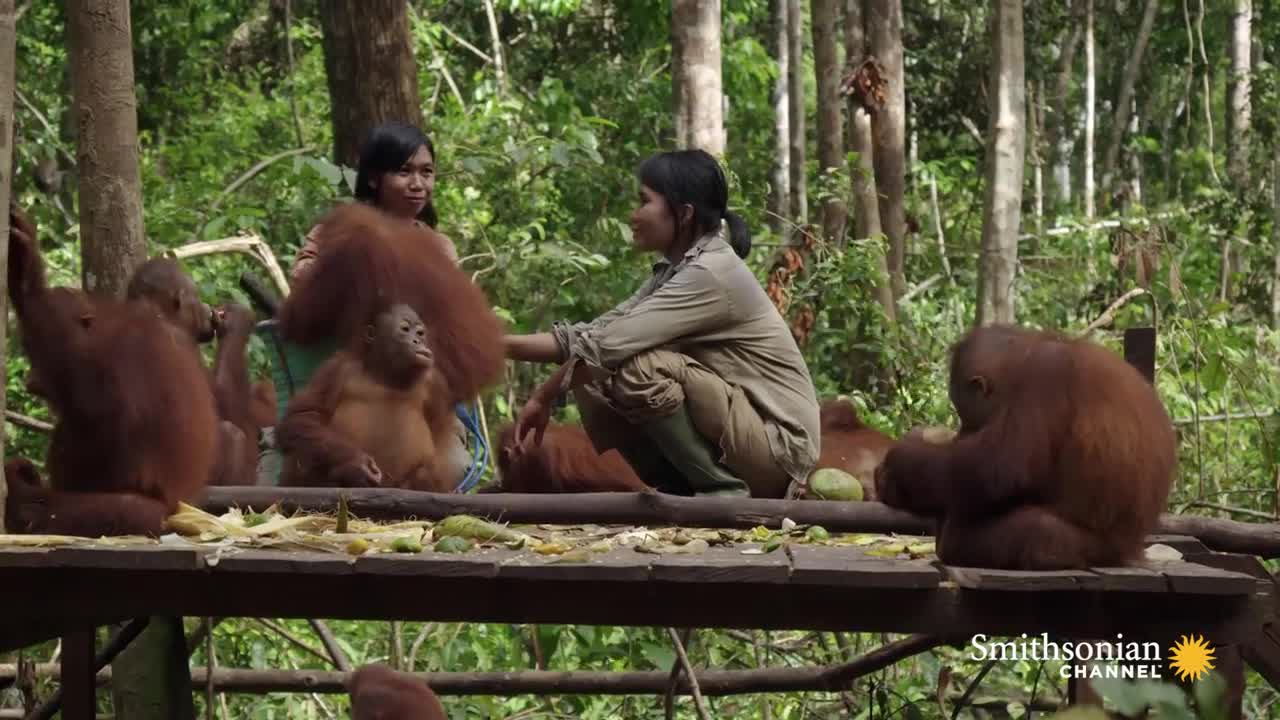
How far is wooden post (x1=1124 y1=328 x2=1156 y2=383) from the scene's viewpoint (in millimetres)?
4559

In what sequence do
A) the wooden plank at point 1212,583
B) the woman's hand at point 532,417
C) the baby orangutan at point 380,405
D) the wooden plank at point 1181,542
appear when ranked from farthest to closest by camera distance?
the woman's hand at point 532,417 < the baby orangutan at point 380,405 < the wooden plank at point 1181,542 < the wooden plank at point 1212,583

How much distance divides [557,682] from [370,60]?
9.06 ft

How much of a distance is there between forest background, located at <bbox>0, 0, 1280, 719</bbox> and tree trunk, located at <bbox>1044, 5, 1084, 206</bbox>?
0.43 meters

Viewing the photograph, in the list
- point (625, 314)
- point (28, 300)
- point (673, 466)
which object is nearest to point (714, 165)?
point (625, 314)

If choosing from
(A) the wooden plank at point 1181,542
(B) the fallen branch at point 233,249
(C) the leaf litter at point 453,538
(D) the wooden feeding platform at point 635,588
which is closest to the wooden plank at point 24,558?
(D) the wooden feeding platform at point 635,588

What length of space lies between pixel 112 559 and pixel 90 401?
0.75 metres

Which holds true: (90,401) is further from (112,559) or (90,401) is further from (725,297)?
(725,297)

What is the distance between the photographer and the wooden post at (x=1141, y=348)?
4559 mm

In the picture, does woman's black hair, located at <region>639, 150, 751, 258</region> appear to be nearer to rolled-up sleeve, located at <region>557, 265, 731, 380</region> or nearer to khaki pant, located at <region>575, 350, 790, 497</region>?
rolled-up sleeve, located at <region>557, 265, 731, 380</region>

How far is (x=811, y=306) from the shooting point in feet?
28.7

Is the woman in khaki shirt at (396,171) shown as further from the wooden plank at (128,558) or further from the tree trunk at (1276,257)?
A: the tree trunk at (1276,257)

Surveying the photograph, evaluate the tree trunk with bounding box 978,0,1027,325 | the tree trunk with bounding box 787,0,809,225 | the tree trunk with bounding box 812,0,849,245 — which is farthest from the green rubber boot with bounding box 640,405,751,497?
the tree trunk with bounding box 787,0,809,225

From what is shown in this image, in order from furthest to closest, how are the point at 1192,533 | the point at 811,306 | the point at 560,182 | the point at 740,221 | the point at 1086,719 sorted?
the point at 560,182
the point at 811,306
the point at 740,221
the point at 1192,533
the point at 1086,719

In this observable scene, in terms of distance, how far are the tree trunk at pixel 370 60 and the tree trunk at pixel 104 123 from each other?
206cm
